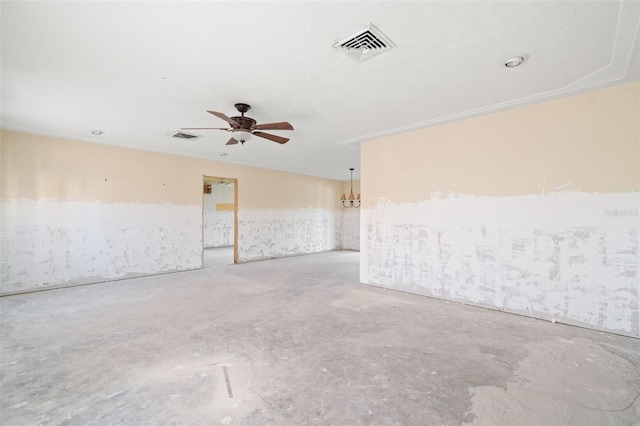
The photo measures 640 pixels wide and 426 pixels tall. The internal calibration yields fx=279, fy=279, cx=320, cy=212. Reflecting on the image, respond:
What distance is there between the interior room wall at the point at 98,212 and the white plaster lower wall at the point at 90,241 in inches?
0.5

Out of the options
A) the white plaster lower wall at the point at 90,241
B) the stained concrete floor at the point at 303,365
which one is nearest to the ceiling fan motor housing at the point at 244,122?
the stained concrete floor at the point at 303,365

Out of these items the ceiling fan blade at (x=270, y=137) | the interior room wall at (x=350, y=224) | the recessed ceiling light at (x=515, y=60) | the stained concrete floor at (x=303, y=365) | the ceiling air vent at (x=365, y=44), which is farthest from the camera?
the interior room wall at (x=350, y=224)

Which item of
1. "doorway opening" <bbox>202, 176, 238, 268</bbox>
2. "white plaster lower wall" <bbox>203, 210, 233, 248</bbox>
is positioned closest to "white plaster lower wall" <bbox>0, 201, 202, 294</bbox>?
"doorway opening" <bbox>202, 176, 238, 268</bbox>

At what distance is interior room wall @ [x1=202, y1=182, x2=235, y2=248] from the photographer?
35.6 feet

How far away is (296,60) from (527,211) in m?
3.30

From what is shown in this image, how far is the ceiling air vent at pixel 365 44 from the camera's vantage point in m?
2.16

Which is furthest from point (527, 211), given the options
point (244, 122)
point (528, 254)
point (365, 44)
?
point (244, 122)

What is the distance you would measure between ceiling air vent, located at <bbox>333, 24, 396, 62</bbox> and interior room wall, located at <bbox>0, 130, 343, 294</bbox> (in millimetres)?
5299

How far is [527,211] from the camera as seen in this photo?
3525 millimetres

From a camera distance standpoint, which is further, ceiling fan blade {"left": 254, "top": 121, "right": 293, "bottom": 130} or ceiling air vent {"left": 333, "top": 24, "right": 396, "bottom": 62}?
ceiling fan blade {"left": 254, "top": 121, "right": 293, "bottom": 130}

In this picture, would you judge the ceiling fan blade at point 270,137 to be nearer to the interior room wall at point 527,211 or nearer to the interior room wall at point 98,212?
the interior room wall at point 527,211

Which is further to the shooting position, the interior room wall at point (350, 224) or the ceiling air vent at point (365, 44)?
the interior room wall at point (350, 224)

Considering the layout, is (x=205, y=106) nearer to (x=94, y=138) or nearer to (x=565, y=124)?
(x=94, y=138)

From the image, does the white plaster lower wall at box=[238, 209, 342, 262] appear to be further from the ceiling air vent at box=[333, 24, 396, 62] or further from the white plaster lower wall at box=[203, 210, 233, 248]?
the ceiling air vent at box=[333, 24, 396, 62]
